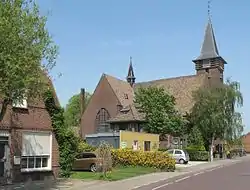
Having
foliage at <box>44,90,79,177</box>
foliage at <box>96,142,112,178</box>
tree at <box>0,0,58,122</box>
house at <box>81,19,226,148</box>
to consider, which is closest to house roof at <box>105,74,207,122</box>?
house at <box>81,19,226,148</box>

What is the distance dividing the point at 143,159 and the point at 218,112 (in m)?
28.6

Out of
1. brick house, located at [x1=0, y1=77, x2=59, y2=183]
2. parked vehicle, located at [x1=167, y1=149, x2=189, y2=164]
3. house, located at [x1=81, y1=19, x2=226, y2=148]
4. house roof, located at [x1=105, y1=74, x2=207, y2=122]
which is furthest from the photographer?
house roof, located at [x1=105, y1=74, x2=207, y2=122]

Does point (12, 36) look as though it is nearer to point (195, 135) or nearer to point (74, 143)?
point (74, 143)

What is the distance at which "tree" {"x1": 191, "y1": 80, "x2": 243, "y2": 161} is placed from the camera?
60719mm

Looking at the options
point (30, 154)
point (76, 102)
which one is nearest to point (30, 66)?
point (30, 154)

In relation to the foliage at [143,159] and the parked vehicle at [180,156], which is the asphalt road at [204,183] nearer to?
the foliage at [143,159]

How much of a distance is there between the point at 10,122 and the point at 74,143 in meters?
5.81

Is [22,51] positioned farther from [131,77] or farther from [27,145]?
[131,77]

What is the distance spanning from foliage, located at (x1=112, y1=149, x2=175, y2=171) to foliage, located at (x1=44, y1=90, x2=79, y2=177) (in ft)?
32.3

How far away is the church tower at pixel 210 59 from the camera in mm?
83250

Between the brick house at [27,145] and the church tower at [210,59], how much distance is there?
6242 cm

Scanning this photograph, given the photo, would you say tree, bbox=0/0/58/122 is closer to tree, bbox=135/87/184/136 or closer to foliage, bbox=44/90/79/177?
foliage, bbox=44/90/79/177

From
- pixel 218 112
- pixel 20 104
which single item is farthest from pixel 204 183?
pixel 218 112

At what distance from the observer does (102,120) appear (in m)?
77.4
